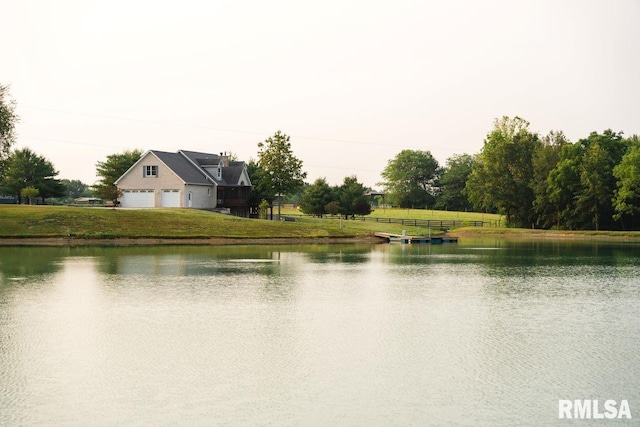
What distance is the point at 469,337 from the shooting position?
21.5m

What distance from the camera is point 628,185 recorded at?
8356cm

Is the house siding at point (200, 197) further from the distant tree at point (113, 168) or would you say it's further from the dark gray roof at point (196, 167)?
the distant tree at point (113, 168)

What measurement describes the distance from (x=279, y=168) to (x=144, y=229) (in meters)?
28.4

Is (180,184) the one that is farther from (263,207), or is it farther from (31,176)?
(31,176)

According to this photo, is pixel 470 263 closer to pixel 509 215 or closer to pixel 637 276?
pixel 637 276

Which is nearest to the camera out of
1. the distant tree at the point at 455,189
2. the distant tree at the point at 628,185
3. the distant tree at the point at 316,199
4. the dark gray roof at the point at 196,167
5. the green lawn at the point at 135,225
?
the green lawn at the point at 135,225

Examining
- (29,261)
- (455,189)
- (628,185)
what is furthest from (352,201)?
(29,261)

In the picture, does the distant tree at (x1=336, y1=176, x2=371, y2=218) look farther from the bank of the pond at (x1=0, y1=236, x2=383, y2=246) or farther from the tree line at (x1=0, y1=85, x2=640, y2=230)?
the bank of the pond at (x1=0, y1=236, x2=383, y2=246)

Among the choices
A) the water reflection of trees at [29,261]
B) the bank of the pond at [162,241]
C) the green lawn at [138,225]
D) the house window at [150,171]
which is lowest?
the water reflection of trees at [29,261]

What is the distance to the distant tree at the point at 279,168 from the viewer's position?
9325 centimetres

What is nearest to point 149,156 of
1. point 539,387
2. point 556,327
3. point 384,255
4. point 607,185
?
point 384,255

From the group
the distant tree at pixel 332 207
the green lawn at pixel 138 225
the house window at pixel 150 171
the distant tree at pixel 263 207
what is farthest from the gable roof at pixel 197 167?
the distant tree at pixel 332 207

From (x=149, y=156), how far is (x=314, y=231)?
2519cm

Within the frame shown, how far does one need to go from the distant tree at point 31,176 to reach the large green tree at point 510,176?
63616mm
